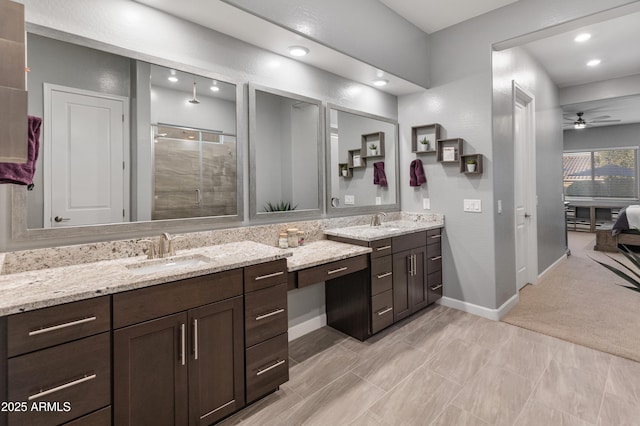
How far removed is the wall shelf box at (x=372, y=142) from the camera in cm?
338

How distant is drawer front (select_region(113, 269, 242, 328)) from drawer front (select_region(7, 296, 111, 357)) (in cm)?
6

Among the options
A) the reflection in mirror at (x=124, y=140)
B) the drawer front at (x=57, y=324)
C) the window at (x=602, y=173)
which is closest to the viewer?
the drawer front at (x=57, y=324)

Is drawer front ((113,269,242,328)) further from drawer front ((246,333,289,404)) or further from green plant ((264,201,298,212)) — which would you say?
green plant ((264,201,298,212))

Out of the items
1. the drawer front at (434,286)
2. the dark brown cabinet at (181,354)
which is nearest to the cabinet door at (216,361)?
the dark brown cabinet at (181,354)

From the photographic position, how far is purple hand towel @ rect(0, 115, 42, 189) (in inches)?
50.7

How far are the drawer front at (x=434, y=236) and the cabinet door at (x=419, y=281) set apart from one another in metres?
0.13

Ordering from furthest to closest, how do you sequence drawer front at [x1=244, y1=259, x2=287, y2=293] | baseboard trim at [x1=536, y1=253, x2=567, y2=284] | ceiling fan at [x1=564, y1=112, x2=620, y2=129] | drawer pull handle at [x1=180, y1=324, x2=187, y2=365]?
1. ceiling fan at [x1=564, y1=112, x2=620, y2=129]
2. baseboard trim at [x1=536, y1=253, x2=567, y2=284]
3. drawer front at [x1=244, y1=259, x2=287, y2=293]
4. drawer pull handle at [x1=180, y1=324, x2=187, y2=365]

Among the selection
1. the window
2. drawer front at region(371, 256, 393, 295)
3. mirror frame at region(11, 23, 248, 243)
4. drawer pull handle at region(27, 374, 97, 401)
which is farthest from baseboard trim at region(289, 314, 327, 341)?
the window

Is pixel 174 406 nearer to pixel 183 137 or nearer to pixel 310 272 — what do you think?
pixel 310 272

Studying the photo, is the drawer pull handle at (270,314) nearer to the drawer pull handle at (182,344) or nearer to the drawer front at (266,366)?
the drawer front at (266,366)

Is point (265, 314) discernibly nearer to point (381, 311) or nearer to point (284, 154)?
point (381, 311)

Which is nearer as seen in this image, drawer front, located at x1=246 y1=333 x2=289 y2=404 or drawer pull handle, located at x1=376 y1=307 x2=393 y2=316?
drawer front, located at x1=246 y1=333 x2=289 y2=404

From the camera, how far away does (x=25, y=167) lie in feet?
4.47

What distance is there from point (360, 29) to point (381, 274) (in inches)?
83.0
